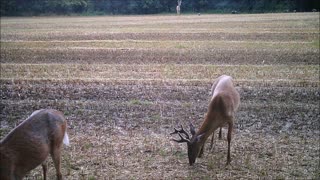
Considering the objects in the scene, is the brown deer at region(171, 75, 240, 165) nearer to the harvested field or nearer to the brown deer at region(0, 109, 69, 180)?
the harvested field

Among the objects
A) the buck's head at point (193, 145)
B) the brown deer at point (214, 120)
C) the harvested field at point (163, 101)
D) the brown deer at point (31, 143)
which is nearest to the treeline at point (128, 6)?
the harvested field at point (163, 101)

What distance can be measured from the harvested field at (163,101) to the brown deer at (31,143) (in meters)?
1.33

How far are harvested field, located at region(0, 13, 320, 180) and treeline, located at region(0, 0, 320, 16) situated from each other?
35.4 m

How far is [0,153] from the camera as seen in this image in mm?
5988

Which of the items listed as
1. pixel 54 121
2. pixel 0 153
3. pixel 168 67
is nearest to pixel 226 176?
pixel 54 121

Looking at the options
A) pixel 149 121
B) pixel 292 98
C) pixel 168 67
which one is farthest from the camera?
pixel 168 67

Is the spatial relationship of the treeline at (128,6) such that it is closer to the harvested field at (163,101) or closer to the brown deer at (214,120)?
the harvested field at (163,101)

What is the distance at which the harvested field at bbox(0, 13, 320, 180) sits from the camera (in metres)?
8.43

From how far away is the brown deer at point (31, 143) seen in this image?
606 cm

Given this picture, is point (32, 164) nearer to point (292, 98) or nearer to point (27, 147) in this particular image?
point (27, 147)

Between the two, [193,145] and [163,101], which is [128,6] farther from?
[193,145]

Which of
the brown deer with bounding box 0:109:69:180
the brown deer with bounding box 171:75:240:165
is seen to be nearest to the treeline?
→ the brown deer with bounding box 171:75:240:165

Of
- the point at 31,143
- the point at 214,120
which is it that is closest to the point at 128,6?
the point at 214,120

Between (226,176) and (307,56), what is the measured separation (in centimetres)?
1338
